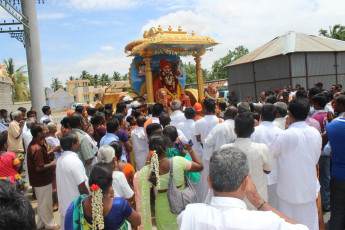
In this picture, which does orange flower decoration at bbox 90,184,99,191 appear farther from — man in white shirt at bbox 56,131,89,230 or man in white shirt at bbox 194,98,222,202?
man in white shirt at bbox 194,98,222,202

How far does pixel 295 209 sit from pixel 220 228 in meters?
2.18

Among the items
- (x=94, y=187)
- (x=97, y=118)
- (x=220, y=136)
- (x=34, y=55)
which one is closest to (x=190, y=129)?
(x=220, y=136)

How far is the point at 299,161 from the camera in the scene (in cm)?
304

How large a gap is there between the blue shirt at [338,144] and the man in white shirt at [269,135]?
605 millimetres

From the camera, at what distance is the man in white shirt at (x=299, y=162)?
3023 millimetres

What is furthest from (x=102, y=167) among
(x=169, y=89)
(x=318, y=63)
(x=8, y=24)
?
(x=318, y=63)

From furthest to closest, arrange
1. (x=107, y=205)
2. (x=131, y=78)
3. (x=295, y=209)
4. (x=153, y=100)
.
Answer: (x=131, y=78)
(x=153, y=100)
(x=295, y=209)
(x=107, y=205)

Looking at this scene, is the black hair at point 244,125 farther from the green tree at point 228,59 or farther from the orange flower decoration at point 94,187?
the green tree at point 228,59

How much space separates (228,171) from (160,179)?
138cm

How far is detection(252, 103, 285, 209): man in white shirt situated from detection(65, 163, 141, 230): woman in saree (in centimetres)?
204

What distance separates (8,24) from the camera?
31.4 feet

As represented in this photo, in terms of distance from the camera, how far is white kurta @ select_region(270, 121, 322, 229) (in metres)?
3.02

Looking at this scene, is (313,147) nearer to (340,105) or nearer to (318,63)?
(340,105)

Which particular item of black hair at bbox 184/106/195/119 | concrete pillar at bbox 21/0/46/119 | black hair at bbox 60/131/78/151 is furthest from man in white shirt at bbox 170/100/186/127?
concrete pillar at bbox 21/0/46/119
